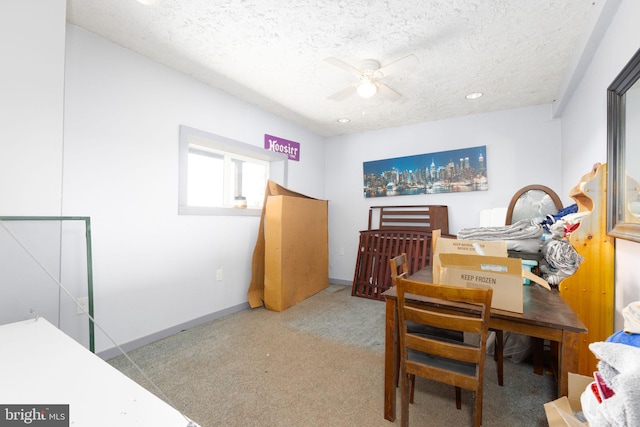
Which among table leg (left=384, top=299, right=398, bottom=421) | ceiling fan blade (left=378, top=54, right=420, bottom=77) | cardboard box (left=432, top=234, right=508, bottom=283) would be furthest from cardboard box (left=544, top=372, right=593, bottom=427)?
ceiling fan blade (left=378, top=54, right=420, bottom=77)

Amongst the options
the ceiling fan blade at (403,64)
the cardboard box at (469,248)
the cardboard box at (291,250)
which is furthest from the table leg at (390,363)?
the cardboard box at (291,250)

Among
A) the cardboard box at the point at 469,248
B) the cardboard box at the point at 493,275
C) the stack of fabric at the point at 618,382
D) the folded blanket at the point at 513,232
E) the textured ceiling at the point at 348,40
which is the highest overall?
the textured ceiling at the point at 348,40

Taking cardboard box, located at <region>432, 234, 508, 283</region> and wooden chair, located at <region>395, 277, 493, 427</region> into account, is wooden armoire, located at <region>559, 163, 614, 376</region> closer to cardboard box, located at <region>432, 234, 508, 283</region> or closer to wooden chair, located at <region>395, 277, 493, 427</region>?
cardboard box, located at <region>432, 234, 508, 283</region>

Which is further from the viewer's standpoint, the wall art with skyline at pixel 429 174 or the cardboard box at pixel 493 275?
the wall art with skyline at pixel 429 174

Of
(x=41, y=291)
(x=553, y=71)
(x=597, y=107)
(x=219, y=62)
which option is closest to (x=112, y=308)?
(x=41, y=291)

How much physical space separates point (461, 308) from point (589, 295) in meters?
1.09

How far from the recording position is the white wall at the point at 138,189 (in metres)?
2.01

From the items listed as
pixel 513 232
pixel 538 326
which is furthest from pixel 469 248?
pixel 513 232

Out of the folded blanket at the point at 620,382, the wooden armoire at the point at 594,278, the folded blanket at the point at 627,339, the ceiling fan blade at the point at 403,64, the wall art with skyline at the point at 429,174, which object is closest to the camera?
the folded blanket at the point at 620,382

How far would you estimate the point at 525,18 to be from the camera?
6.10 ft

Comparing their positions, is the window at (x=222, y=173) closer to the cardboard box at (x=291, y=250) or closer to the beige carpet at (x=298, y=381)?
the cardboard box at (x=291, y=250)

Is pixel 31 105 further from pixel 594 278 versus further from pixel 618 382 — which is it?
pixel 594 278

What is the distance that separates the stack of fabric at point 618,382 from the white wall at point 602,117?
92cm

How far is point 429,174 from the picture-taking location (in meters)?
3.84
